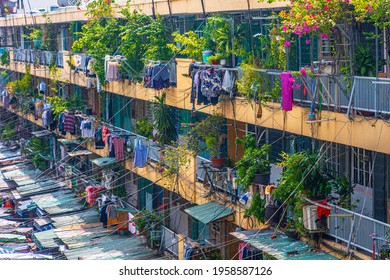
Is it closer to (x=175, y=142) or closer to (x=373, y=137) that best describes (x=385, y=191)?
(x=373, y=137)

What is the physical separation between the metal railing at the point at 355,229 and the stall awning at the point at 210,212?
4.00m

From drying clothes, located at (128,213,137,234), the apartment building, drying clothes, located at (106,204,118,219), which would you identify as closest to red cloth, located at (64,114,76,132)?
the apartment building

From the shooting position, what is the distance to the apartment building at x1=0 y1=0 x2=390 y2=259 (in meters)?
15.5

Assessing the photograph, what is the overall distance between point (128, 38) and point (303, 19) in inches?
397

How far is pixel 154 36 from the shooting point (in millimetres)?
23859

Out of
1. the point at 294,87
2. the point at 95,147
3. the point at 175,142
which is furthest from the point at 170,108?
the point at 294,87

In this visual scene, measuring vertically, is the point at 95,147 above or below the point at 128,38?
below

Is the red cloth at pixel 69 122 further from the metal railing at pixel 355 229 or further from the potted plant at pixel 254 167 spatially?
the metal railing at pixel 355 229

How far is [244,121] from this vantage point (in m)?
19.5

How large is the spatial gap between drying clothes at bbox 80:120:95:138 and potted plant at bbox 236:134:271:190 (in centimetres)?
1144

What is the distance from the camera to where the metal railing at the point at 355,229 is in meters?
14.7

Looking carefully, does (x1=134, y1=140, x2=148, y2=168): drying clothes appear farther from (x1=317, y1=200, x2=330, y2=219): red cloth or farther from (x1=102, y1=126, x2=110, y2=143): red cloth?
(x1=317, y1=200, x2=330, y2=219): red cloth

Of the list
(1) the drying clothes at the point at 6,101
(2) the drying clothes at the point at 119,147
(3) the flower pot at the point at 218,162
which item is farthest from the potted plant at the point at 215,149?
(1) the drying clothes at the point at 6,101

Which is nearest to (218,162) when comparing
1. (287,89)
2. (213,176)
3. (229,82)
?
(213,176)
